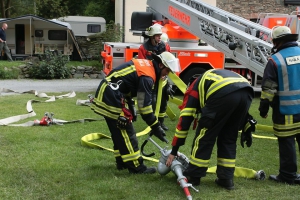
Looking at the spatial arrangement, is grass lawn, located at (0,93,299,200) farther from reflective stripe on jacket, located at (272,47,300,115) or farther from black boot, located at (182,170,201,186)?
reflective stripe on jacket, located at (272,47,300,115)

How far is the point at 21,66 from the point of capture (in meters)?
16.1

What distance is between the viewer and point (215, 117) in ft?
13.5

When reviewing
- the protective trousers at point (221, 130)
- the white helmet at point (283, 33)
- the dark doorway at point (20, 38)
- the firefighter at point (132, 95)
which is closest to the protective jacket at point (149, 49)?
the firefighter at point (132, 95)

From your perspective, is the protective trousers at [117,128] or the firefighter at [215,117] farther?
the protective trousers at [117,128]

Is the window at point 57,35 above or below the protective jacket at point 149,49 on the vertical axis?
below

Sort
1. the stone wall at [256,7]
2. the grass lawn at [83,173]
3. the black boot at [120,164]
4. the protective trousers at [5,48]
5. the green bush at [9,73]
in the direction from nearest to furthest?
the grass lawn at [83,173]
the black boot at [120,164]
the green bush at [9,73]
the protective trousers at [5,48]
the stone wall at [256,7]

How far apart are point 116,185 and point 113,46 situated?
679 centimetres

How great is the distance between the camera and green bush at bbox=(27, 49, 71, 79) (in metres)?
15.7

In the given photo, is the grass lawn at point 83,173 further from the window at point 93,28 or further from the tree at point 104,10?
the tree at point 104,10

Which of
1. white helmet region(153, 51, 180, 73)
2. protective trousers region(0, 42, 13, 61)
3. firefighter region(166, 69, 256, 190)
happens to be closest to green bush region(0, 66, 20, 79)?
protective trousers region(0, 42, 13, 61)

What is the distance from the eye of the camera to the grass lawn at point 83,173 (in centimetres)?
423

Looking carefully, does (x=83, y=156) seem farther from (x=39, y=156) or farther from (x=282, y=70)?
(x=282, y=70)

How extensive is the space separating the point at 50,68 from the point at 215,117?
41.1ft

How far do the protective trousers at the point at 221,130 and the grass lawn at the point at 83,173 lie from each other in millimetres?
266
